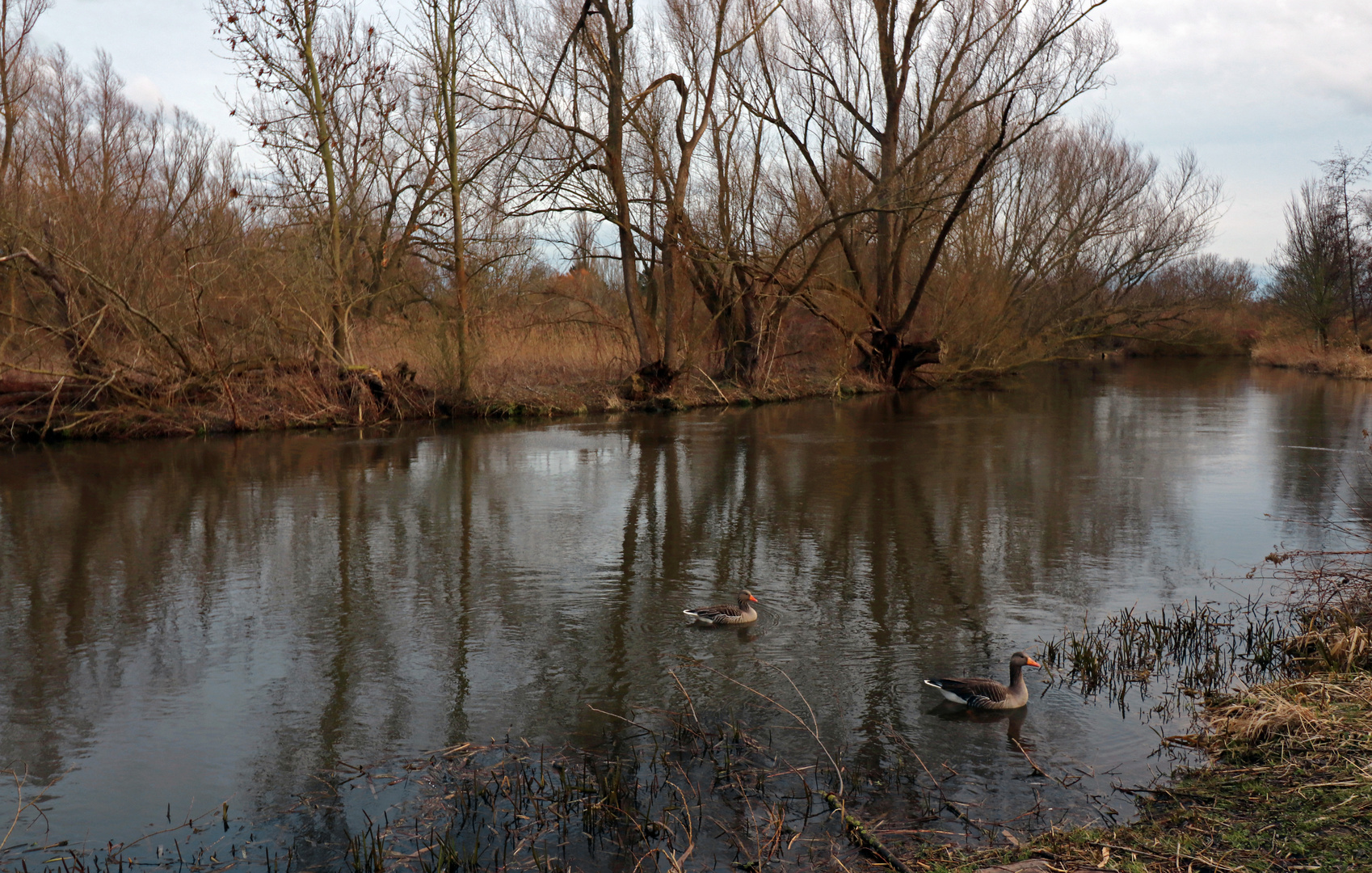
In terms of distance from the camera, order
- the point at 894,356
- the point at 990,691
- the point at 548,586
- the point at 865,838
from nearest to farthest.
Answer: the point at 865,838 < the point at 990,691 < the point at 548,586 < the point at 894,356

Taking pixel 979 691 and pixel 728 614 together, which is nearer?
pixel 979 691

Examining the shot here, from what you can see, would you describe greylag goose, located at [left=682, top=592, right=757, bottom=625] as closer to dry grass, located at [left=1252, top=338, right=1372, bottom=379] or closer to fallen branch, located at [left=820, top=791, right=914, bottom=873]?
fallen branch, located at [left=820, top=791, right=914, bottom=873]

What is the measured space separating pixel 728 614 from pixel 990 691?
209 cm

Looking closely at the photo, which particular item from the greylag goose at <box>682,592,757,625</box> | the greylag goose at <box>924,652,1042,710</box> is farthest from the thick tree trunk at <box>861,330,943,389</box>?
the greylag goose at <box>924,652,1042,710</box>

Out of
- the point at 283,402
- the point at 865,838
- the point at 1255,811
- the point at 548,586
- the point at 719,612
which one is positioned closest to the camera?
the point at 865,838

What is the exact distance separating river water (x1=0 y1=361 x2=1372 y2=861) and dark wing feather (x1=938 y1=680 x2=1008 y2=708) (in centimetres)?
18

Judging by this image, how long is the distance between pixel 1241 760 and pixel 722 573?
4.57 m

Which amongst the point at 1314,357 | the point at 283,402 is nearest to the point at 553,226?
the point at 283,402

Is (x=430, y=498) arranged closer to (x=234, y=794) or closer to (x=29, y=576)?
(x=29, y=576)

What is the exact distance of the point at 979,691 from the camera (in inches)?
218

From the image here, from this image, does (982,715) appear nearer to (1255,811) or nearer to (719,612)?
(1255,811)

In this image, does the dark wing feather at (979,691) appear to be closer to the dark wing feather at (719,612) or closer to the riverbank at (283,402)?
the dark wing feather at (719,612)

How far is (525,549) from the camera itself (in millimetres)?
9695

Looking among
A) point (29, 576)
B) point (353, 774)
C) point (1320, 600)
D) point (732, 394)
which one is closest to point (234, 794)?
point (353, 774)
